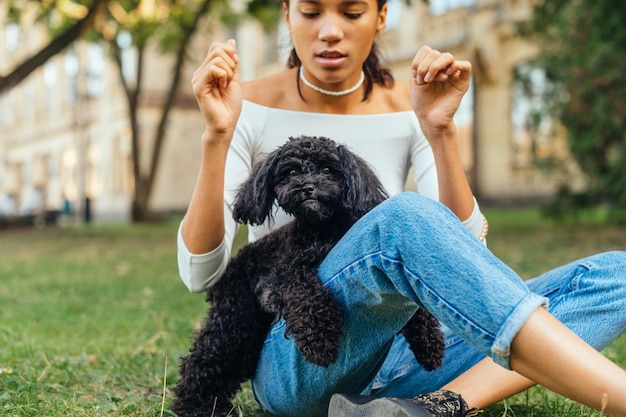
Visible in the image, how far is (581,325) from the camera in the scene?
222 centimetres

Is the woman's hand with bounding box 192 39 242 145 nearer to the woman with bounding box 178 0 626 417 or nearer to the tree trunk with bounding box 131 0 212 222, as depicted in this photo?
the woman with bounding box 178 0 626 417

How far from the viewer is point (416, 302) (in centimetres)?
191

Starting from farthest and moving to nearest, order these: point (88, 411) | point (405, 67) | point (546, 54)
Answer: point (405, 67) → point (546, 54) → point (88, 411)

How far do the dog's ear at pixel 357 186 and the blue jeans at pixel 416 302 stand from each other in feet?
0.36

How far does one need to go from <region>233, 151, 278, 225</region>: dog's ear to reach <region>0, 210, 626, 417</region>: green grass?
2.52 ft

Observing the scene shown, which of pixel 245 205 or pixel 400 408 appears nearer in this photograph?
pixel 400 408

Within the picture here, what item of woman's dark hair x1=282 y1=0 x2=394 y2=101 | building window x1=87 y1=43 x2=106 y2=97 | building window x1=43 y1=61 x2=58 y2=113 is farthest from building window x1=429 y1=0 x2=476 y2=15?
building window x1=43 y1=61 x2=58 y2=113

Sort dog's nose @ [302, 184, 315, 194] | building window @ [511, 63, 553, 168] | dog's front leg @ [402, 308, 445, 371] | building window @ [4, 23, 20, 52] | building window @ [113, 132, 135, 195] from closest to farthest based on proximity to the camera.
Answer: dog's nose @ [302, 184, 315, 194]
dog's front leg @ [402, 308, 445, 371]
building window @ [511, 63, 553, 168]
building window @ [113, 132, 135, 195]
building window @ [4, 23, 20, 52]

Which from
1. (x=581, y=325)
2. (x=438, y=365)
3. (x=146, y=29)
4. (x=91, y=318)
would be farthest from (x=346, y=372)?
(x=146, y=29)

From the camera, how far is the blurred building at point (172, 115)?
2133 centimetres

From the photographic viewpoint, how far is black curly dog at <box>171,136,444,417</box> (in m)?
1.98

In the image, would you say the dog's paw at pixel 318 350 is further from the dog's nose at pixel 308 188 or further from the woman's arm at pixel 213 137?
the woman's arm at pixel 213 137

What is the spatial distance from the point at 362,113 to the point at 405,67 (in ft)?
70.8

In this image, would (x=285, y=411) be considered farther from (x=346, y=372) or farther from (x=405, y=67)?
(x=405, y=67)
